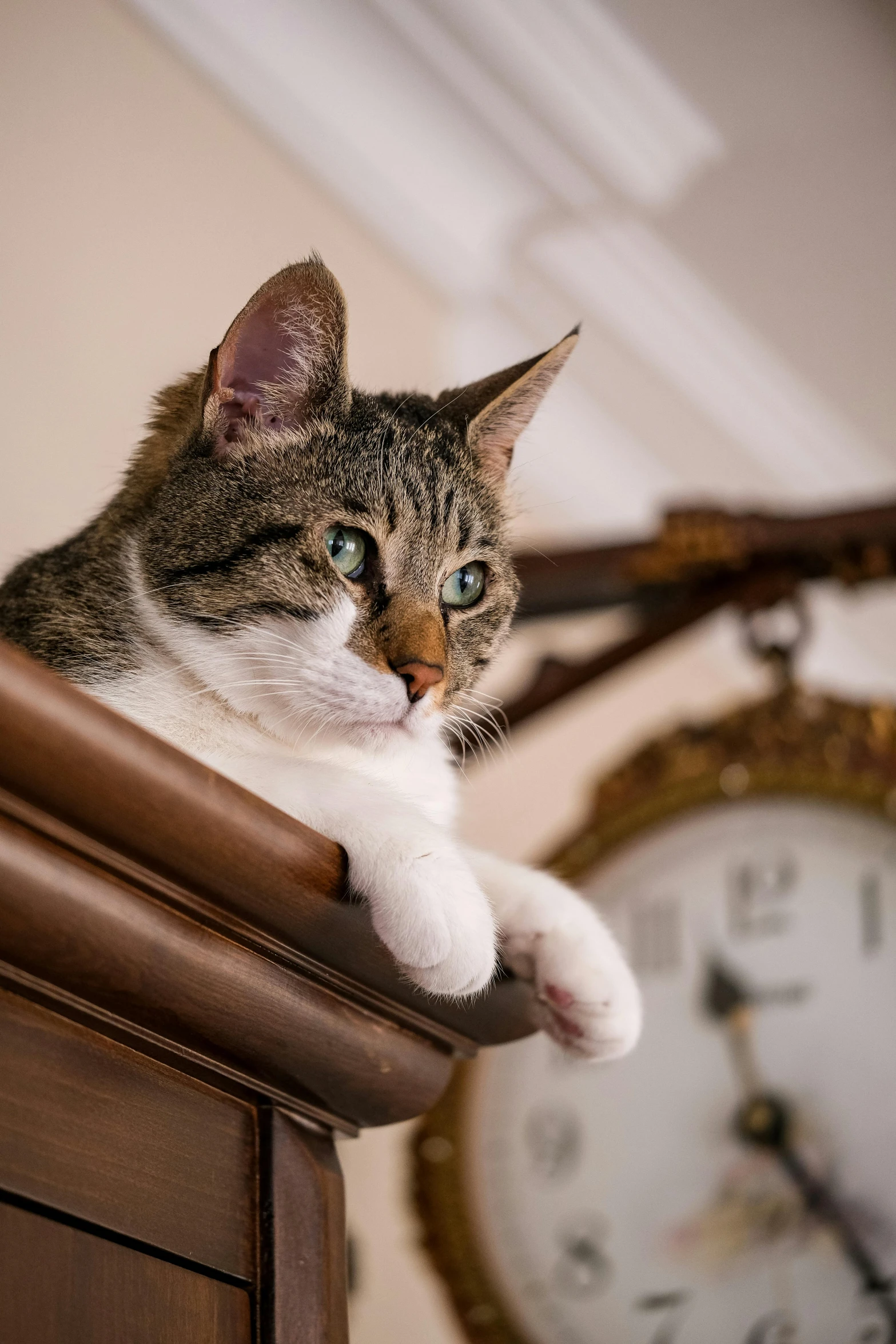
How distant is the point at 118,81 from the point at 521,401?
839 mm

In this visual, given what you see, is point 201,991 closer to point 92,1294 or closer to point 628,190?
point 92,1294

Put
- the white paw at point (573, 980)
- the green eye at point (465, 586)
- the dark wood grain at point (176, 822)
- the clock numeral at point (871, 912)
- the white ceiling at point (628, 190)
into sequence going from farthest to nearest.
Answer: the white ceiling at point (628, 190) < the clock numeral at point (871, 912) < the green eye at point (465, 586) < the white paw at point (573, 980) < the dark wood grain at point (176, 822)

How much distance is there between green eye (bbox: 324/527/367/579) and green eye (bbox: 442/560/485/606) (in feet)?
0.19

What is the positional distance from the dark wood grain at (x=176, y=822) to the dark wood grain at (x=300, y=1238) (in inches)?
2.4

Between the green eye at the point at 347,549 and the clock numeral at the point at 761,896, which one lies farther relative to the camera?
the clock numeral at the point at 761,896

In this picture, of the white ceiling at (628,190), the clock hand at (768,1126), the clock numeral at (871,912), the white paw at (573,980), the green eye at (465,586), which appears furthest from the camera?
the white ceiling at (628,190)

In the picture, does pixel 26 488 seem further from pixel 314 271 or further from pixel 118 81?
pixel 314 271

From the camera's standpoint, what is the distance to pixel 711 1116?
1.11 m

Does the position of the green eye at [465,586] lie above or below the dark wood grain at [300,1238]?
above

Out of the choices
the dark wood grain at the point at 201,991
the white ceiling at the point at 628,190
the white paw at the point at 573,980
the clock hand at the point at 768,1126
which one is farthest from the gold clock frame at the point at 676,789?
the dark wood grain at the point at 201,991

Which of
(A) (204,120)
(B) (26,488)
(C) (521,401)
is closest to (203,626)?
(C) (521,401)

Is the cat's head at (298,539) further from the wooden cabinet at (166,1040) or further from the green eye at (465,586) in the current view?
the wooden cabinet at (166,1040)

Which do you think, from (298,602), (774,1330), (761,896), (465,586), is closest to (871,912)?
(761,896)

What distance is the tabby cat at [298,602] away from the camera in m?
0.56
